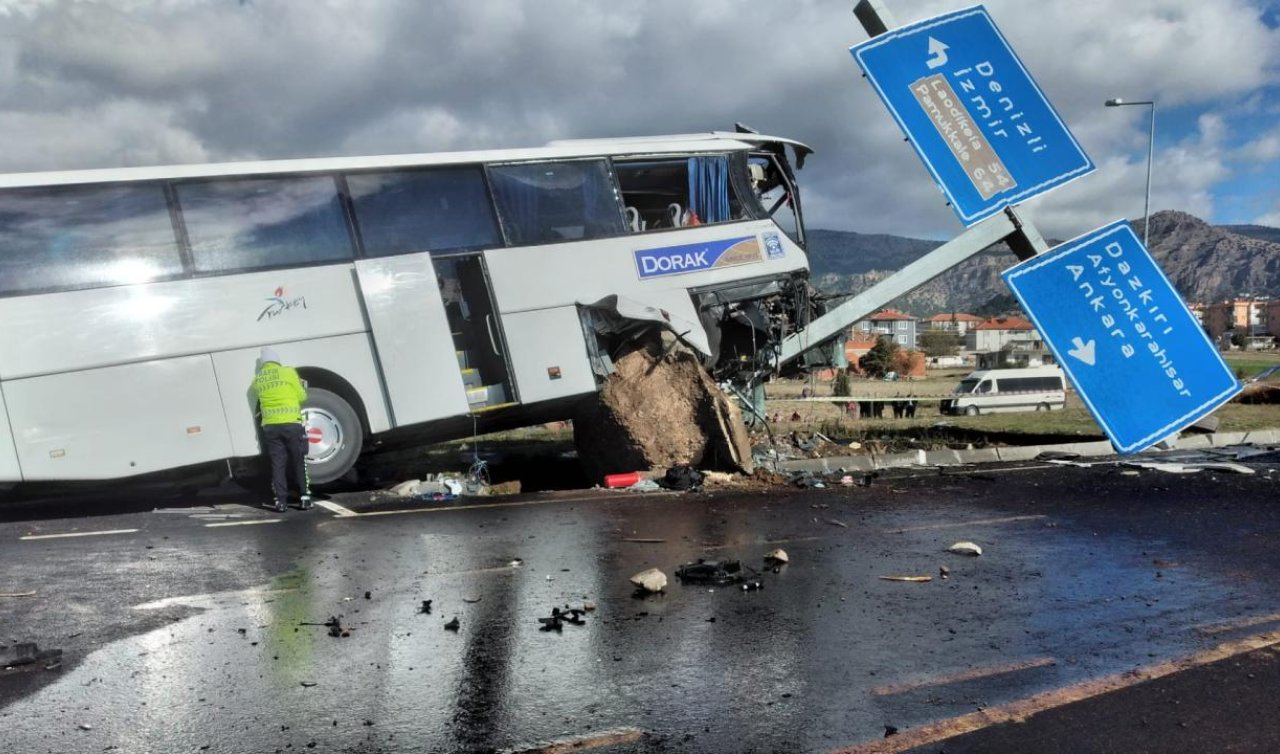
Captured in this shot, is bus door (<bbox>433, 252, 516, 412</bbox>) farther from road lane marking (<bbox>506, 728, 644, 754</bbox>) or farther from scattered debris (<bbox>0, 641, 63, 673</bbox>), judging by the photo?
road lane marking (<bbox>506, 728, 644, 754</bbox>)

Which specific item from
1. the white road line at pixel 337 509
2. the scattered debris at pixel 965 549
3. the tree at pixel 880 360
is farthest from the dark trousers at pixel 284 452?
the tree at pixel 880 360

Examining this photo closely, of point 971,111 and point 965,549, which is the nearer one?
point 965,549

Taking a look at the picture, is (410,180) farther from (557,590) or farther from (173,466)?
(557,590)

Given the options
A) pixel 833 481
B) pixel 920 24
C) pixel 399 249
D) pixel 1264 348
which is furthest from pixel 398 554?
pixel 1264 348

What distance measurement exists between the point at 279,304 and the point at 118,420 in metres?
1.83

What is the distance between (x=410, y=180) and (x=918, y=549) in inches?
260

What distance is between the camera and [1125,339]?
408 inches

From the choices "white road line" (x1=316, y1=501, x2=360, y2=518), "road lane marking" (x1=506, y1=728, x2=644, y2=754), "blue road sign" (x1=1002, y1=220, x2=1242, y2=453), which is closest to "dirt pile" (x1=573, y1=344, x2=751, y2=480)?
"white road line" (x1=316, y1=501, x2=360, y2=518)

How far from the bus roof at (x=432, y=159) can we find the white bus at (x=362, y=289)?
23mm

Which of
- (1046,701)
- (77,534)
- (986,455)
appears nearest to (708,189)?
(986,455)

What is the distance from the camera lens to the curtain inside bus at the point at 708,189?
38.5 feet

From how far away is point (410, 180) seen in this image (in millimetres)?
10219

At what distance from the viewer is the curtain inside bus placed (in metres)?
11.7

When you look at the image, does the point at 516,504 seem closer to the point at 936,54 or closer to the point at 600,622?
the point at 600,622
